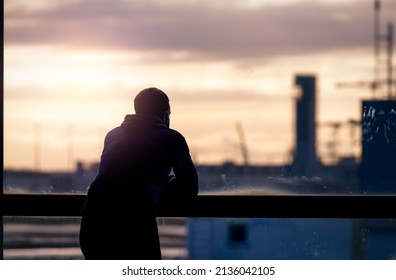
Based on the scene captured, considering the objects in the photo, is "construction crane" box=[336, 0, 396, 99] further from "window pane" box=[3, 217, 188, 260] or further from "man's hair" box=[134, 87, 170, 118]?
"man's hair" box=[134, 87, 170, 118]

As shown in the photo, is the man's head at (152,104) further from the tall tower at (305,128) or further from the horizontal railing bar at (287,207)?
the tall tower at (305,128)

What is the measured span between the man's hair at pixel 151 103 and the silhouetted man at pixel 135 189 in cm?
2

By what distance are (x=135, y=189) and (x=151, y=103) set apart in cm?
35

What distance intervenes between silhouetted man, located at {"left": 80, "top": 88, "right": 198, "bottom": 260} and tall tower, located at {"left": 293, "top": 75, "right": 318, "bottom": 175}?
1195 millimetres

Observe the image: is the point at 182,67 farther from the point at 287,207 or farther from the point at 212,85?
the point at 287,207

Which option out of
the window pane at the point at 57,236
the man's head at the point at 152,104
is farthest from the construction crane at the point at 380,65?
the man's head at the point at 152,104

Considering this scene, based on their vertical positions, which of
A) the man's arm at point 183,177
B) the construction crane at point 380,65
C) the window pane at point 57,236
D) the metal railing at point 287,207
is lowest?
the window pane at point 57,236

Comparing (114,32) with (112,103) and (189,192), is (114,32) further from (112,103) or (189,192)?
(189,192)

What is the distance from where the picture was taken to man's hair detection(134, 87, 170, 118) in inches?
132

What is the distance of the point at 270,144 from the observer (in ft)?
15.7

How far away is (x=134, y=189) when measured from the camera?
324cm

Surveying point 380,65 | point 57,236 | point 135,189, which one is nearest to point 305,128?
point 380,65

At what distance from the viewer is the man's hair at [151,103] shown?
3.35 m
